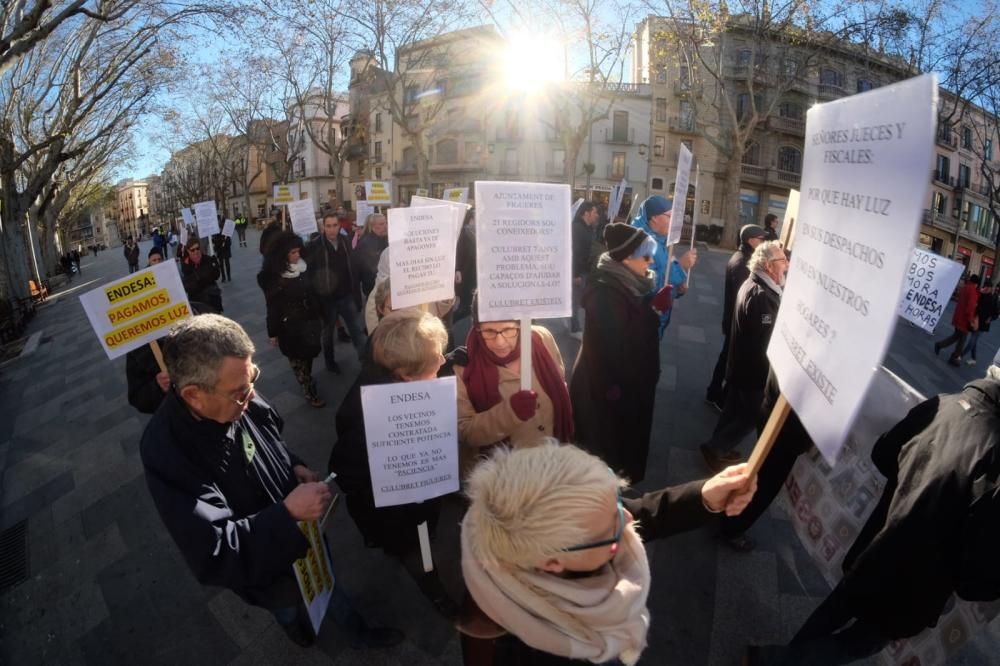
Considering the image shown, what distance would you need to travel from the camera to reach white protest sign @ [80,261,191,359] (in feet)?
8.43

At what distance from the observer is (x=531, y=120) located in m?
37.3

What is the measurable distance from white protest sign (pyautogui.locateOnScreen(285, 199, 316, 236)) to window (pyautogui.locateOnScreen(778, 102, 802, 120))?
36791 millimetres

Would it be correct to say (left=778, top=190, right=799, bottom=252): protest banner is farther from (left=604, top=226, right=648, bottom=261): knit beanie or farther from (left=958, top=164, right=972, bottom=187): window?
(left=958, top=164, right=972, bottom=187): window

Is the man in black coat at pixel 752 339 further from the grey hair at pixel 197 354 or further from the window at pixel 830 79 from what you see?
the window at pixel 830 79

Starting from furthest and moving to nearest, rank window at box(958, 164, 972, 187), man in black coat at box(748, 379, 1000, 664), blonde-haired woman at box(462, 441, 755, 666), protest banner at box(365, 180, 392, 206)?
window at box(958, 164, 972, 187) → protest banner at box(365, 180, 392, 206) → man in black coat at box(748, 379, 1000, 664) → blonde-haired woman at box(462, 441, 755, 666)

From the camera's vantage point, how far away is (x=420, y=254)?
3.07 metres

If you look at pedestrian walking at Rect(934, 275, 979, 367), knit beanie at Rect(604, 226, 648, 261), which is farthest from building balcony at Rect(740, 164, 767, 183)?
knit beanie at Rect(604, 226, 648, 261)

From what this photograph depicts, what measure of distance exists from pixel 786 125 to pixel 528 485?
131 feet

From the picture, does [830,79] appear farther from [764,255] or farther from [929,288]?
[764,255]

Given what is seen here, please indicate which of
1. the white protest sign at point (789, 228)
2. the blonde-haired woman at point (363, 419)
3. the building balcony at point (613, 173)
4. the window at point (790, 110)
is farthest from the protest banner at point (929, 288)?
the window at point (790, 110)

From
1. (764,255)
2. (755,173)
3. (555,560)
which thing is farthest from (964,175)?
(555,560)

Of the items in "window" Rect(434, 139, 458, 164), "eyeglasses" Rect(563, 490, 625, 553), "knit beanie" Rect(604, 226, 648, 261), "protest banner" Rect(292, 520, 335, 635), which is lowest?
"protest banner" Rect(292, 520, 335, 635)

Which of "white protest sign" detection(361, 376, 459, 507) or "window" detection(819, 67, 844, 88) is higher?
"window" detection(819, 67, 844, 88)

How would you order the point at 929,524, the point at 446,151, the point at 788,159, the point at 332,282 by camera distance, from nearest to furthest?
1. the point at 929,524
2. the point at 332,282
3. the point at 788,159
4. the point at 446,151
